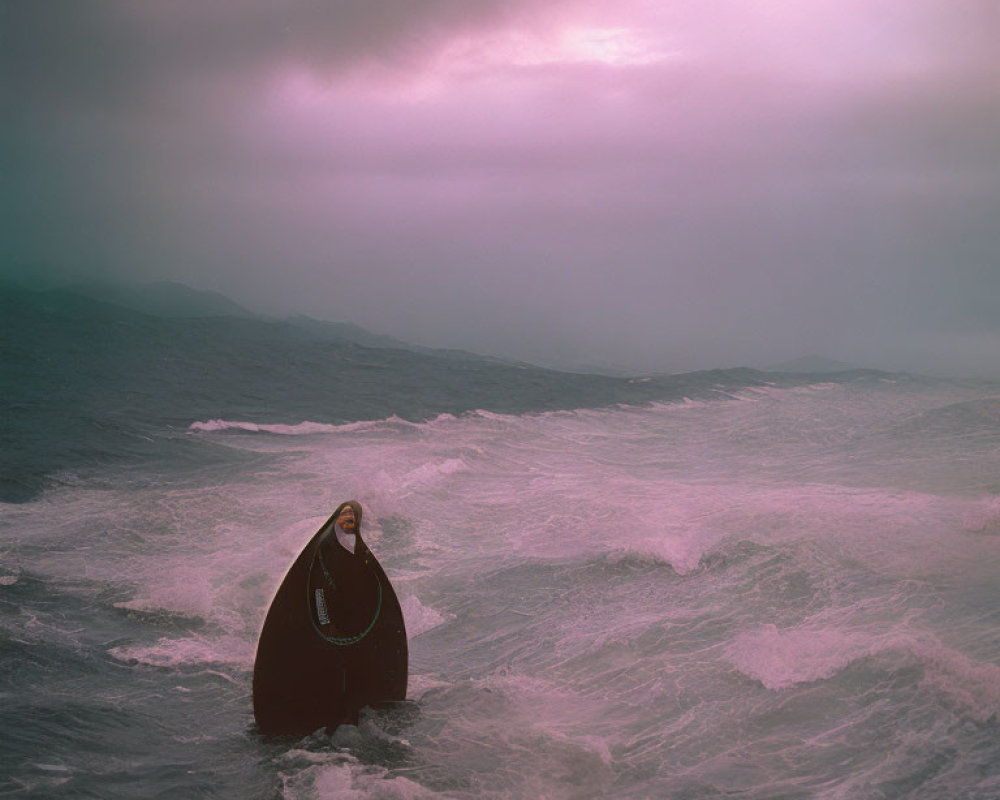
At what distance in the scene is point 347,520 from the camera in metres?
3.12

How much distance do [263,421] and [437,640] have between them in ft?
26.6

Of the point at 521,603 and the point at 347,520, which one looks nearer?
the point at 347,520

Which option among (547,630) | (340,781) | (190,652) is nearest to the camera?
(340,781)

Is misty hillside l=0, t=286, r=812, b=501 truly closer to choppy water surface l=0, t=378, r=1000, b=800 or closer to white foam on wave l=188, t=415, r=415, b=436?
white foam on wave l=188, t=415, r=415, b=436

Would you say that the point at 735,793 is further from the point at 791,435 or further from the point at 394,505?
the point at 791,435

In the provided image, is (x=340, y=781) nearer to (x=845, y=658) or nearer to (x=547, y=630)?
(x=547, y=630)

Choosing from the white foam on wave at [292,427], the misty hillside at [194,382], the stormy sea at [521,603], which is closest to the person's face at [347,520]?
the stormy sea at [521,603]

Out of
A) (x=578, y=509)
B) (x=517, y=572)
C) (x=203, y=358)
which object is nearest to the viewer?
(x=517, y=572)

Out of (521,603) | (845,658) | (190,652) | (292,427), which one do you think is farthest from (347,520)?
(292,427)

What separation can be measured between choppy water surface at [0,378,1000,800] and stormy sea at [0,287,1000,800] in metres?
0.02

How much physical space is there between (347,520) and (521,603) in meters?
2.01

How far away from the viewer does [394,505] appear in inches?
287

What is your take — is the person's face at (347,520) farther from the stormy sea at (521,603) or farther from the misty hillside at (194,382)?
the misty hillside at (194,382)

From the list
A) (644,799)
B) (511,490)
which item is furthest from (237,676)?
(511,490)
